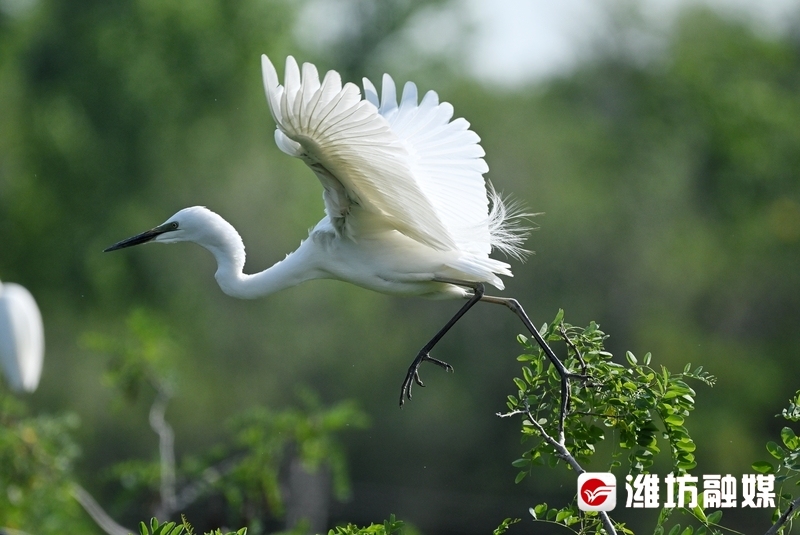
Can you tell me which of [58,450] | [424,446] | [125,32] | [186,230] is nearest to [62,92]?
[125,32]

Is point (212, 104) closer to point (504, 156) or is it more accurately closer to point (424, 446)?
point (504, 156)

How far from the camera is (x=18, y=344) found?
5715 millimetres

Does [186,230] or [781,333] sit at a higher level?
[781,333]

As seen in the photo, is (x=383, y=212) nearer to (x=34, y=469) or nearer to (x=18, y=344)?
(x=18, y=344)

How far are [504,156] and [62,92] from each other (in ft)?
27.4

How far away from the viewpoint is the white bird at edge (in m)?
3.65

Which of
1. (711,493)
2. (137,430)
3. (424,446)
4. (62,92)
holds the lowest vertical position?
(711,493)

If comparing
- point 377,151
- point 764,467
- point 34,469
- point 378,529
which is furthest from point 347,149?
point 34,469

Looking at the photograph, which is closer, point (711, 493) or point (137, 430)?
point (711, 493)

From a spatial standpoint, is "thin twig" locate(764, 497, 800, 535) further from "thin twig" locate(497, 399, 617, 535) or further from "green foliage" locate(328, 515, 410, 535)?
"green foliage" locate(328, 515, 410, 535)

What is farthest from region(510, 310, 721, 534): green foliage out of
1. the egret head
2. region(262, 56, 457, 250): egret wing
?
the egret head

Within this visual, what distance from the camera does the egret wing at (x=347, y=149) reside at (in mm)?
3477

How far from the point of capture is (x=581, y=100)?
24391mm

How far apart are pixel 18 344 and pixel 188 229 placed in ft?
5.44
